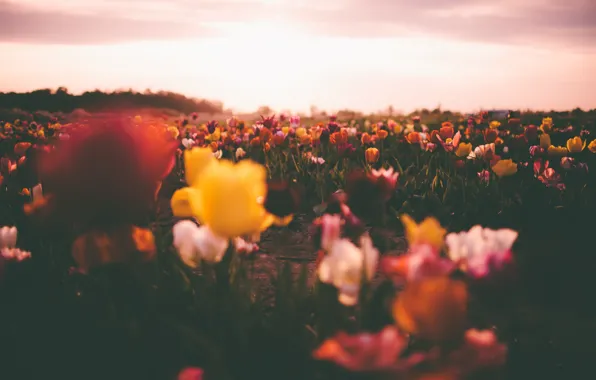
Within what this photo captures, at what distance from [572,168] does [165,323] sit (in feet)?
10.8

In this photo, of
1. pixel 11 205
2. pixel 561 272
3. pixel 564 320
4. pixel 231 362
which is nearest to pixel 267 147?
pixel 11 205

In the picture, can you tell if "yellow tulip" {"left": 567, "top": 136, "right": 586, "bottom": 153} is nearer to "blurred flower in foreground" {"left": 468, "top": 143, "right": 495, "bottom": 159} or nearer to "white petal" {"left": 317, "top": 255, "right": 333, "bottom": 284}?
"blurred flower in foreground" {"left": 468, "top": 143, "right": 495, "bottom": 159}

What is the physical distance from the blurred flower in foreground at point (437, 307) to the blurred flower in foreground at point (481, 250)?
0.48 feet

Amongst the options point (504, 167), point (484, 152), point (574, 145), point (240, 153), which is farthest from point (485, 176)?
point (240, 153)

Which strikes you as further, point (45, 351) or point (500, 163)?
point (500, 163)

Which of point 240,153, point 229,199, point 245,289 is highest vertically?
point 229,199

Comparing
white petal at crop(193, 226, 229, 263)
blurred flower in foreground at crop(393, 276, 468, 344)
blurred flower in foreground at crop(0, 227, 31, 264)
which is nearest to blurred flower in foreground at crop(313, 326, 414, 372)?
blurred flower in foreground at crop(393, 276, 468, 344)

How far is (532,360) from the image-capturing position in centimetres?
166

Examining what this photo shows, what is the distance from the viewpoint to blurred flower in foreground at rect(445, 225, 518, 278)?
3.53 ft

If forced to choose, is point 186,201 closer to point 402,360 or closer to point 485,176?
point 402,360

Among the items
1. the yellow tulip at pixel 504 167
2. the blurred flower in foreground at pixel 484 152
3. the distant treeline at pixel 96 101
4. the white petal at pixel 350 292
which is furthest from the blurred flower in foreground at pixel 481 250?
the distant treeline at pixel 96 101

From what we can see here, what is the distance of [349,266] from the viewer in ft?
4.42

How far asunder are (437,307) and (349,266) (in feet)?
1.37

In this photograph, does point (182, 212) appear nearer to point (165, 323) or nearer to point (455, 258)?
point (165, 323)
